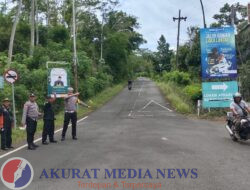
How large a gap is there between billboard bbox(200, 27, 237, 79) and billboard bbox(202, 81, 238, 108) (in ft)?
1.79

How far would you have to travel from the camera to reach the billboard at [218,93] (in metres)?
27.0

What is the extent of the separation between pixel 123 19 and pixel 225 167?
227 feet

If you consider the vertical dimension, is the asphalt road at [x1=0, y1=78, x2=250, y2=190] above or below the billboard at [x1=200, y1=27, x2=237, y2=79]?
below

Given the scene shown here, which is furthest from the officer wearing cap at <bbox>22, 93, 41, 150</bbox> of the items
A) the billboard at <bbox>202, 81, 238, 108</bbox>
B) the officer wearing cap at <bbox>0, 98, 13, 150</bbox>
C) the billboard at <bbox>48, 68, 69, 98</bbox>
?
the billboard at <bbox>48, 68, 69, 98</bbox>

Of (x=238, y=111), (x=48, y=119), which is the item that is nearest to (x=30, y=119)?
(x=48, y=119)

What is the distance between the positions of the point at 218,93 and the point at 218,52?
248 centimetres

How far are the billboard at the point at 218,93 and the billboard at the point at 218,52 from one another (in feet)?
1.79

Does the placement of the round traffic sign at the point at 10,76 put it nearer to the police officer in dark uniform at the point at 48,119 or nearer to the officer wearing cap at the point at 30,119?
the police officer in dark uniform at the point at 48,119

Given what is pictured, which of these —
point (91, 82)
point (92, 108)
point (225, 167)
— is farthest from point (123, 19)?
point (225, 167)

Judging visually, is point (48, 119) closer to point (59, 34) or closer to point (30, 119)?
point (30, 119)

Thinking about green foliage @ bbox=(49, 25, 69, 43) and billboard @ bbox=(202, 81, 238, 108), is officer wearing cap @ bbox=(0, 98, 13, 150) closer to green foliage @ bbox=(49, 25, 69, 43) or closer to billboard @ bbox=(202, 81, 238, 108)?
billboard @ bbox=(202, 81, 238, 108)

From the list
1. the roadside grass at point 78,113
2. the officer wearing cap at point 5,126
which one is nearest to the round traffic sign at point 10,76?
the roadside grass at point 78,113

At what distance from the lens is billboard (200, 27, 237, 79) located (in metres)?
27.1

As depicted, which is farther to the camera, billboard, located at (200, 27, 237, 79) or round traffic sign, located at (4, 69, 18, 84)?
billboard, located at (200, 27, 237, 79)
